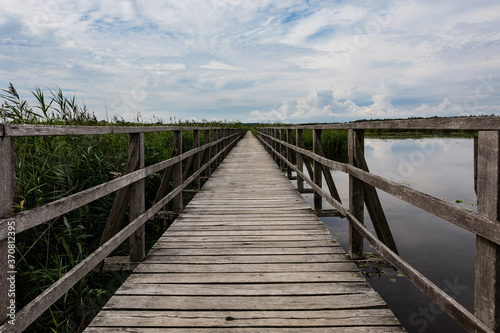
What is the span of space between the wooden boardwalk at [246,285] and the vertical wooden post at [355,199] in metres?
0.16

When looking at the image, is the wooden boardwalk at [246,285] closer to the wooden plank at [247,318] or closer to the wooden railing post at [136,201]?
the wooden plank at [247,318]

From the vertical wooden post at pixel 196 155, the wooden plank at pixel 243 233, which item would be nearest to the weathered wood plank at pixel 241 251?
the wooden plank at pixel 243 233

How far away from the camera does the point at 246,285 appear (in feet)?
7.95

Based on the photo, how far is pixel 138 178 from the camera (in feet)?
9.38

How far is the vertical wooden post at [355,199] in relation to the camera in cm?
288

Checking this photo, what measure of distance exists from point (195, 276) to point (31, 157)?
2.10m

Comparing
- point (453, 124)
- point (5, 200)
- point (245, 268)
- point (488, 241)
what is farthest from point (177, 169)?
point (488, 241)

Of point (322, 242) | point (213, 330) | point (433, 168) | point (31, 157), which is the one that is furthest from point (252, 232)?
point (433, 168)

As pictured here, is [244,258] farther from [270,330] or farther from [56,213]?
[56,213]

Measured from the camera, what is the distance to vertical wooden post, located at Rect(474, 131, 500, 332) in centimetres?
133

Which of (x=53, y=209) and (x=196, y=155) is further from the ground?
(x=196, y=155)

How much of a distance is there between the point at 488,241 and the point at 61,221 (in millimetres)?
3272

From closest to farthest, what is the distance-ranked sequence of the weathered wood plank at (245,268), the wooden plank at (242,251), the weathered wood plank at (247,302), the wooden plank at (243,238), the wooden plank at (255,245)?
the weathered wood plank at (247,302)
the weathered wood plank at (245,268)
the wooden plank at (242,251)
the wooden plank at (255,245)
the wooden plank at (243,238)

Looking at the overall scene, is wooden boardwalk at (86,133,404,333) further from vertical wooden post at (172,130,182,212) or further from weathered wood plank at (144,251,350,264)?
vertical wooden post at (172,130,182,212)
